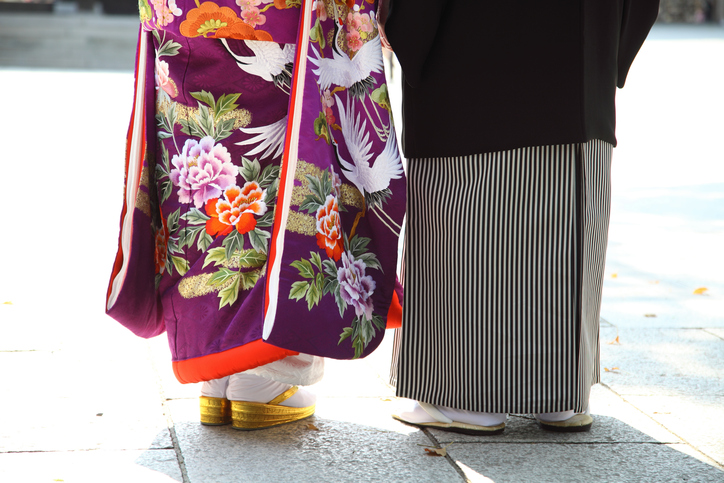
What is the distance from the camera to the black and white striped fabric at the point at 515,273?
6.83 ft

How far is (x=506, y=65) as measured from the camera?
2.04 meters

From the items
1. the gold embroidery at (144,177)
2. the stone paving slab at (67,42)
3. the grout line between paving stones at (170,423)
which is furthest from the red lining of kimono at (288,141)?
the stone paving slab at (67,42)

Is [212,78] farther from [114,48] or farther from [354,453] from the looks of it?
[114,48]

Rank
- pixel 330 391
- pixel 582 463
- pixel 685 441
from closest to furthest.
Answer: pixel 582 463 < pixel 685 441 < pixel 330 391

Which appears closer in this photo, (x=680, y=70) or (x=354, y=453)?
(x=354, y=453)

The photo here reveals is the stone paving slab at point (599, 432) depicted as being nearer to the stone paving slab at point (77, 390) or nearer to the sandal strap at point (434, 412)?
the sandal strap at point (434, 412)

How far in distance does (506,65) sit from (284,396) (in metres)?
1.03

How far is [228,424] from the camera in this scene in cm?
222

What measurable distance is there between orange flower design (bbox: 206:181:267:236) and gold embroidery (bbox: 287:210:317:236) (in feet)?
0.38

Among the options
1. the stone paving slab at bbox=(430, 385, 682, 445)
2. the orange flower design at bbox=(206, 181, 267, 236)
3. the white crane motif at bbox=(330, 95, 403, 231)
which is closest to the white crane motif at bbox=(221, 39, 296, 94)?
the white crane motif at bbox=(330, 95, 403, 231)

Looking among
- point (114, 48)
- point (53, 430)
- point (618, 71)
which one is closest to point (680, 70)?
point (114, 48)

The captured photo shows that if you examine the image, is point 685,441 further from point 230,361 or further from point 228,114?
point 228,114

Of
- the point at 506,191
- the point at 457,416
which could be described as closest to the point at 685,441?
the point at 457,416

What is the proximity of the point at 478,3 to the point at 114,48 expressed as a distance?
16183 millimetres
